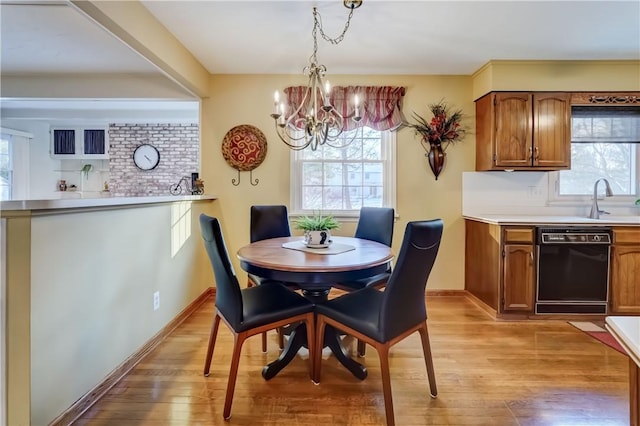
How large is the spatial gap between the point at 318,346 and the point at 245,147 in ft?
7.60

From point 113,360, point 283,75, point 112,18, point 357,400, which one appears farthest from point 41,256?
point 283,75

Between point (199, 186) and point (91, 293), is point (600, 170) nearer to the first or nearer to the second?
point (199, 186)

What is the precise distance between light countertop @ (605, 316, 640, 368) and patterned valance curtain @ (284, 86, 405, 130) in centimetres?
274

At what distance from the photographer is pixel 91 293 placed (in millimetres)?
1694

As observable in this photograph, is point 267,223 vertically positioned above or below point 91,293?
above

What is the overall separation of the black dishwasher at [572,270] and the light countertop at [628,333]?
7.18 feet

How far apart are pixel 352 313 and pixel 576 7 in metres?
2.60

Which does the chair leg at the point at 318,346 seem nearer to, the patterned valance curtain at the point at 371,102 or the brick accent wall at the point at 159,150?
the patterned valance curtain at the point at 371,102

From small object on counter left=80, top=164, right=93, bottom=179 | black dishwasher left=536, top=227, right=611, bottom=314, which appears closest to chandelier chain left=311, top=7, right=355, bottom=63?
black dishwasher left=536, top=227, right=611, bottom=314

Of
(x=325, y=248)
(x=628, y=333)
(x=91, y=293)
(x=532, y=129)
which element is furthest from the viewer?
(x=532, y=129)

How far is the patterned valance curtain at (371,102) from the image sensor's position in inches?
132

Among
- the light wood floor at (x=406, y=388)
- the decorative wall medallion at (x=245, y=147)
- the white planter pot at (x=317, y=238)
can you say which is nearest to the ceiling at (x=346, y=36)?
the decorative wall medallion at (x=245, y=147)

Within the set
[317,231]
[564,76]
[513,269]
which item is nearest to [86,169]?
[317,231]

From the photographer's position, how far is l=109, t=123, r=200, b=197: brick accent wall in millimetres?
6180
